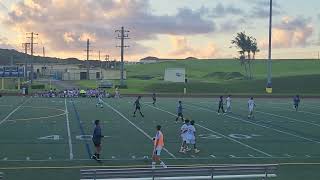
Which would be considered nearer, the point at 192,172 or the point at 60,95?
the point at 192,172

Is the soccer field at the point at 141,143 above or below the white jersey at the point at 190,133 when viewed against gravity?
below

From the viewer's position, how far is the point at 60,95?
2633 inches

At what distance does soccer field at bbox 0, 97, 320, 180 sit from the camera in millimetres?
18750

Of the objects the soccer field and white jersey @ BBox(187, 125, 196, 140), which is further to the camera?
white jersey @ BBox(187, 125, 196, 140)

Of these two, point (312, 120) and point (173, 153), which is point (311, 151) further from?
point (312, 120)

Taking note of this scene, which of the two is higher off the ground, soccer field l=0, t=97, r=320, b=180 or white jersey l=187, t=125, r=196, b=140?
white jersey l=187, t=125, r=196, b=140

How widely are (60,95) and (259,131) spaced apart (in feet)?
132

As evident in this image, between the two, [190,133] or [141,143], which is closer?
[190,133]

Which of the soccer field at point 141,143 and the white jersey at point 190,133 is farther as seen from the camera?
the white jersey at point 190,133

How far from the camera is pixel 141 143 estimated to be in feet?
80.8

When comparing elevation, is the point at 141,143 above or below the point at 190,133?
below

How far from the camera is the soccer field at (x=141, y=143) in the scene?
738 inches

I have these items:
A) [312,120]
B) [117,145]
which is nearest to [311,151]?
[117,145]

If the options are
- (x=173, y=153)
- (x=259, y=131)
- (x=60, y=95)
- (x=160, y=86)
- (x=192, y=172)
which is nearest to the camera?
(x=192, y=172)
